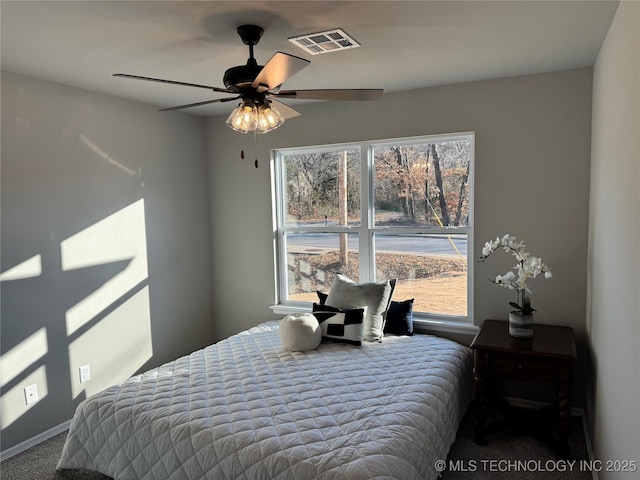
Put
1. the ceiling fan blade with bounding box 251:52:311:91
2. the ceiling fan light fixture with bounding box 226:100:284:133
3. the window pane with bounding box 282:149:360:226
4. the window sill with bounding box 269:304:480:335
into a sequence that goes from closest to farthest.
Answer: the ceiling fan blade with bounding box 251:52:311:91, the ceiling fan light fixture with bounding box 226:100:284:133, the window sill with bounding box 269:304:480:335, the window pane with bounding box 282:149:360:226

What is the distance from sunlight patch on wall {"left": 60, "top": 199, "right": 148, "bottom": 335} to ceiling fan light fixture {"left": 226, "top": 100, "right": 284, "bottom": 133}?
1731 millimetres

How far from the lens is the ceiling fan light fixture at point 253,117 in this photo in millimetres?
2131

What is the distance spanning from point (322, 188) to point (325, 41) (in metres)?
1.77

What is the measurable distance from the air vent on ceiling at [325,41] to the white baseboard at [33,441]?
2966 mm

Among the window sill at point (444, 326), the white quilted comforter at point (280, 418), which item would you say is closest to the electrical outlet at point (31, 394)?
the white quilted comforter at point (280, 418)

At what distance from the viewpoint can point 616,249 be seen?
1.96m

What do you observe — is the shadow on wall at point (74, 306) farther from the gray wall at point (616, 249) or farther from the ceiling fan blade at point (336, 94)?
the gray wall at point (616, 249)

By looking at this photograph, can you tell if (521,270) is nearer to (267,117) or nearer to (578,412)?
(578,412)

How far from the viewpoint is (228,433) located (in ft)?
6.63

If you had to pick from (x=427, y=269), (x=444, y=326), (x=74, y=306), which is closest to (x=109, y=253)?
(x=74, y=306)

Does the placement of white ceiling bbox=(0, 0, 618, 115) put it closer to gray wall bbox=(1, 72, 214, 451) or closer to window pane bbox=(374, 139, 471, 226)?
gray wall bbox=(1, 72, 214, 451)

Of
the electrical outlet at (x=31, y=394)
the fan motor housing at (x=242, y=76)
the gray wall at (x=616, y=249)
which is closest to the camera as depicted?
the gray wall at (x=616, y=249)

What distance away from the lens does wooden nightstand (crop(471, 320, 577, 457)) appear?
8.48ft

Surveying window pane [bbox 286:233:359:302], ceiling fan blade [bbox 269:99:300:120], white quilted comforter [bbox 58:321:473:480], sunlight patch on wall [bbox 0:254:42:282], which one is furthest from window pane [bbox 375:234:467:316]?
sunlight patch on wall [bbox 0:254:42:282]
